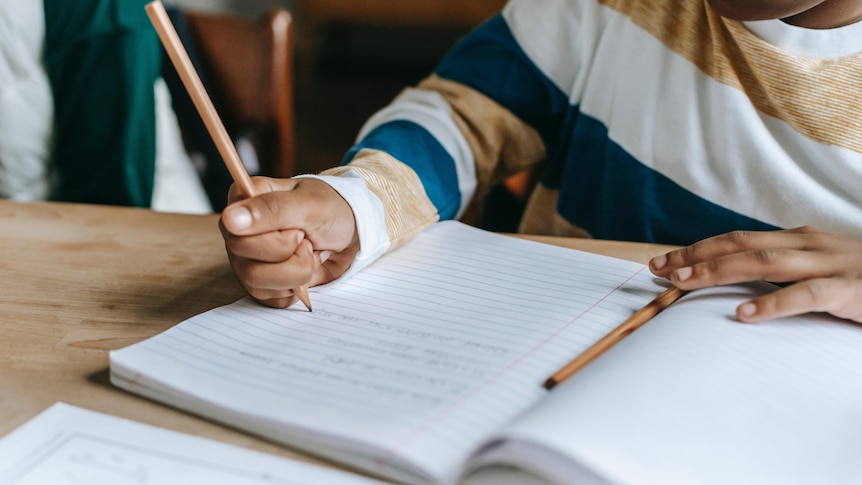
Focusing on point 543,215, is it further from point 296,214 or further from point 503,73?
point 296,214

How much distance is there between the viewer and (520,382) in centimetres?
46

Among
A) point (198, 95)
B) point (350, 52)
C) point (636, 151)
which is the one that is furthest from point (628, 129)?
point (350, 52)

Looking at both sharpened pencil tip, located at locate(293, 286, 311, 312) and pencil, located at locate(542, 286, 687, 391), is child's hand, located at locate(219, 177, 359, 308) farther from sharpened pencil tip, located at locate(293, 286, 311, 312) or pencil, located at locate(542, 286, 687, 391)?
pencil, located at locate(542, 286, 687, 391)


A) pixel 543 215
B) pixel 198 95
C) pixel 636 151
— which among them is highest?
pixel 198 95

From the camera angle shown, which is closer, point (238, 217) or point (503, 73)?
point (238, 217)

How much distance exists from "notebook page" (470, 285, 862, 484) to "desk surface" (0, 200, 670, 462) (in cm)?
14

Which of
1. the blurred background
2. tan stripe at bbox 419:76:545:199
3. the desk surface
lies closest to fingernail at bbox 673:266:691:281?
the desk surface

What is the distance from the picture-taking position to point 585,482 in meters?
0.36

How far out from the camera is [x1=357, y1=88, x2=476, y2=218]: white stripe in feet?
2.77

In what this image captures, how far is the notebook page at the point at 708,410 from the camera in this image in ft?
1.22

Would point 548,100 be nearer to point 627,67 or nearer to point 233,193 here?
point 627,67

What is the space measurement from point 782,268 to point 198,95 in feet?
1.38

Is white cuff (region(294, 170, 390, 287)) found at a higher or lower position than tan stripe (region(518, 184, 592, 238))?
higher

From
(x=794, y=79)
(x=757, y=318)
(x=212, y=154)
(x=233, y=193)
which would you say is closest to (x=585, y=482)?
(x=757, y=318)
